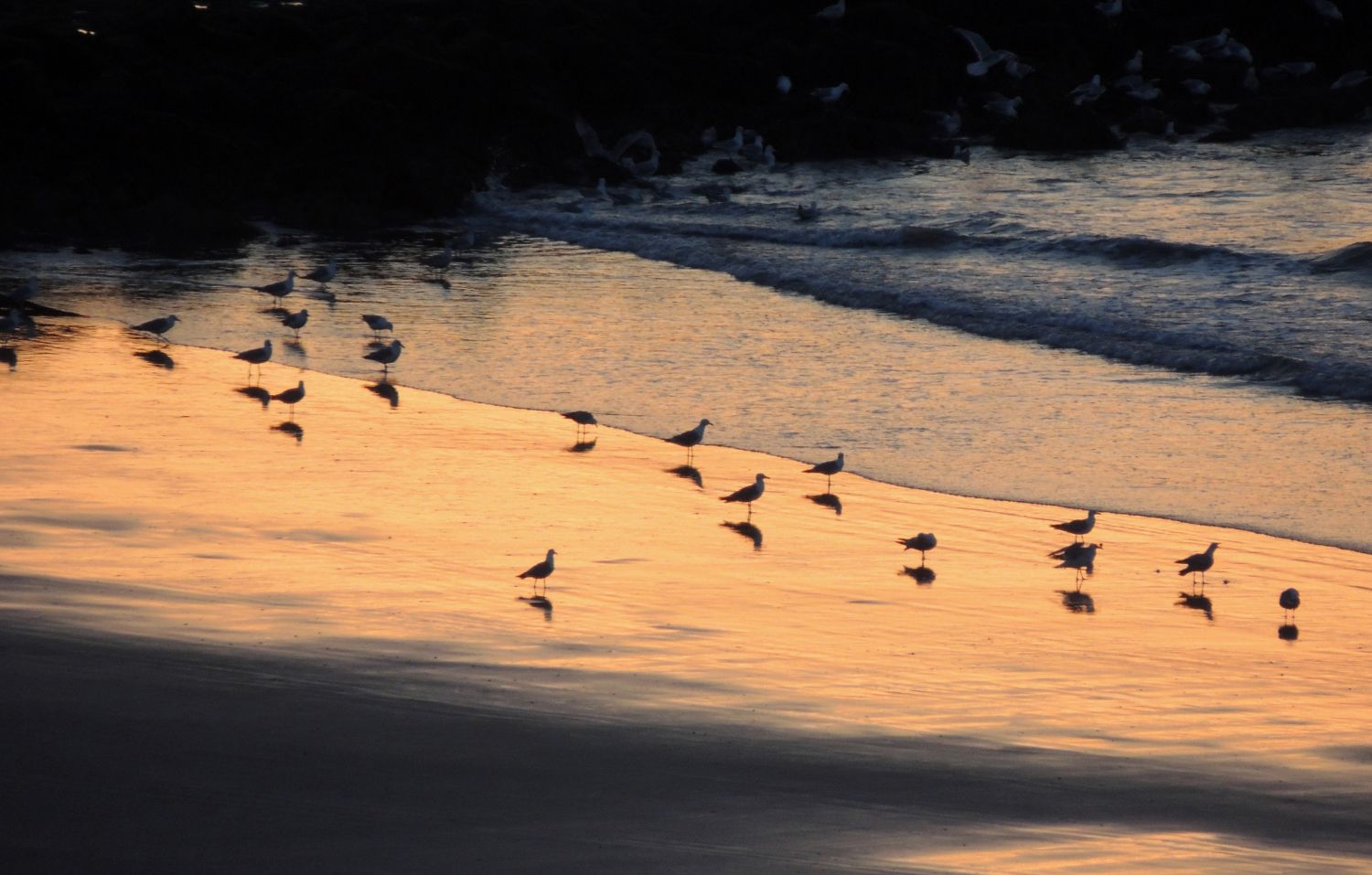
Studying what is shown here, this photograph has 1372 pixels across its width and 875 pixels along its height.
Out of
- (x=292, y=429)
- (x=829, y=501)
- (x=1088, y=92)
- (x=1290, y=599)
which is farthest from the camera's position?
(x=1088, y=92)

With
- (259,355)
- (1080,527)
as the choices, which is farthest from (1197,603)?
(259,355)

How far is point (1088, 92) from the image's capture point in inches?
1352

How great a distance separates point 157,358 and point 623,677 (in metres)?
7.80

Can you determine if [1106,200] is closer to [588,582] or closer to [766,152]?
[766,152]

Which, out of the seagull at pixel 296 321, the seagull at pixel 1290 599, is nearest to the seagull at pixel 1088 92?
the seagull at pixel 296 321

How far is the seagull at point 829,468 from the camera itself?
9.95 meters

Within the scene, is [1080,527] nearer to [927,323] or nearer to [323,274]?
[927,323]

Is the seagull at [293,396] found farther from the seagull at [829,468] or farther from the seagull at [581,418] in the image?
the seagull at [829,468]

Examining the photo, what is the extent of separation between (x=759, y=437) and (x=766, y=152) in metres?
19.1

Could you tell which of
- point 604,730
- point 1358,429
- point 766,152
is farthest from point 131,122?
point 604,730

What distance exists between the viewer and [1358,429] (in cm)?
1136

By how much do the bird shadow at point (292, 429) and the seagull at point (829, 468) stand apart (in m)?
3.15

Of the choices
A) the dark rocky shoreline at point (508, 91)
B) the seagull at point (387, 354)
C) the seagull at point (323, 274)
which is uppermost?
the dark rocky shoreline at point (508, 91)

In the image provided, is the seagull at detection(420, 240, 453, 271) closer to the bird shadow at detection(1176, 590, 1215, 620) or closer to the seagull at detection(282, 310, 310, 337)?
the seagull at detection(282, 310, 310, 337)
